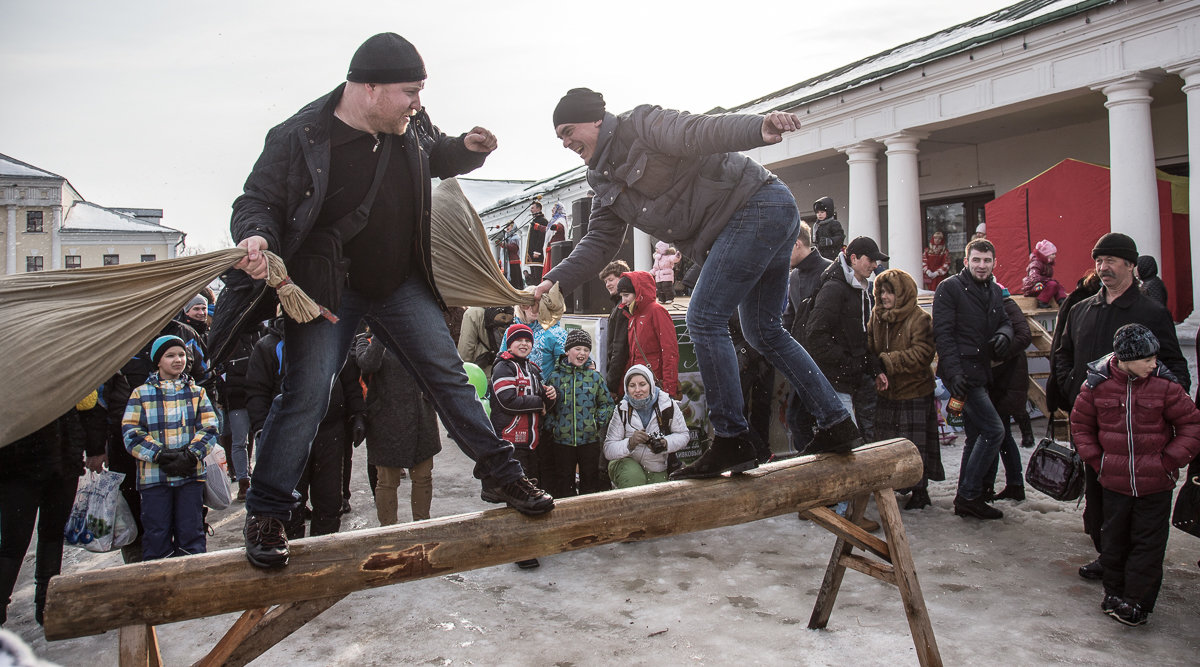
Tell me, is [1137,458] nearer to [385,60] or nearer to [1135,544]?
[1135,544]

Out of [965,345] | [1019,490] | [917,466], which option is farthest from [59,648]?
[1019,490]

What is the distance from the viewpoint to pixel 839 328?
597 centimetres

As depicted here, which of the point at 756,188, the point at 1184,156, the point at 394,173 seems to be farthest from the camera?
the point at 1184,156

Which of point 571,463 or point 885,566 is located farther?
point 571,463

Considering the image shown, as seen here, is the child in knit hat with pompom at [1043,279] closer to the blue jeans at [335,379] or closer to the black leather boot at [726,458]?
the black leather boot at [726,458]

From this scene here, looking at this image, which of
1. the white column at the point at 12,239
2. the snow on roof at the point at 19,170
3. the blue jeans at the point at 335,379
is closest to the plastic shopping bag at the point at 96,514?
the blue jeans at the point at 335,379

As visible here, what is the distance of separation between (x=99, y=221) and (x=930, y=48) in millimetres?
46333

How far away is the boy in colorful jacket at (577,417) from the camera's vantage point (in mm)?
5863

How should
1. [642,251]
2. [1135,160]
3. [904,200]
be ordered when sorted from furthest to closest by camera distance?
[642,251], [904,200], [1135,160]

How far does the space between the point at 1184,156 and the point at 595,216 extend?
11149 millimetres

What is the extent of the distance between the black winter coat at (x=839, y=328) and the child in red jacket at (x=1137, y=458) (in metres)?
1.85

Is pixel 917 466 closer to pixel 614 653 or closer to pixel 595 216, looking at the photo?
pixel 614 653

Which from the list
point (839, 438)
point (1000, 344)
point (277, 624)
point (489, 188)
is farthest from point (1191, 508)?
point (489, 188)

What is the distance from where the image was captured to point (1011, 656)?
12.2 feet
